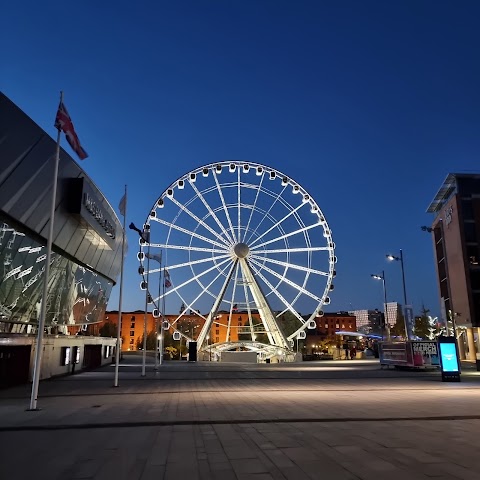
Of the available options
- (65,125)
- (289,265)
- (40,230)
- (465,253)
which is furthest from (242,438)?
(465,253)

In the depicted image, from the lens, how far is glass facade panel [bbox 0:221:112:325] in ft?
61.5

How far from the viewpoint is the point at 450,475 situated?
645 cm

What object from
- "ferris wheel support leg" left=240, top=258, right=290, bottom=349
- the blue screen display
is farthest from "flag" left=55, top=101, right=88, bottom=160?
"ferris wheel support leg" left=240, top=258, right=290, bottom=349

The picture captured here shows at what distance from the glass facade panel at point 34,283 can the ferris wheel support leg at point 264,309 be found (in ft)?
57.5

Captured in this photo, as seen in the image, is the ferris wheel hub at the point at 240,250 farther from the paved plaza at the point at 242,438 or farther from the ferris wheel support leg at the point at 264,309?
the paved plaza at the point at 242,438

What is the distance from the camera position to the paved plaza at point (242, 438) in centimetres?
683

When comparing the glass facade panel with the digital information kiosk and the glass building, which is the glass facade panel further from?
the digital information kiosk

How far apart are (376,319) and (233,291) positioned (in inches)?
1682

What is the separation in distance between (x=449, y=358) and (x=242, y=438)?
59.5 feet

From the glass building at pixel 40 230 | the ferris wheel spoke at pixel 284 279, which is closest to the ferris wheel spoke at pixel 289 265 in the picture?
the ferris wheel spoke at pixel 284 279

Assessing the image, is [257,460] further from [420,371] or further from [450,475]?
[420,371]

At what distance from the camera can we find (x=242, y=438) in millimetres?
9227

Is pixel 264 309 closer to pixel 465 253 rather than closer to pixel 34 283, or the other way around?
pixel 465 253

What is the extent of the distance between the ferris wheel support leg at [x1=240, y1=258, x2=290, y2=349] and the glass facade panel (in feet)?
57.5
